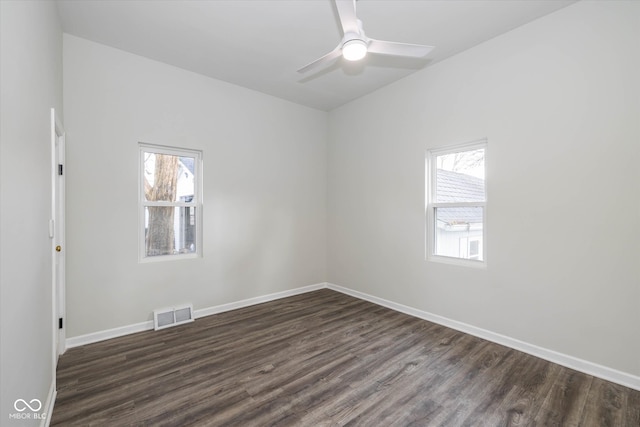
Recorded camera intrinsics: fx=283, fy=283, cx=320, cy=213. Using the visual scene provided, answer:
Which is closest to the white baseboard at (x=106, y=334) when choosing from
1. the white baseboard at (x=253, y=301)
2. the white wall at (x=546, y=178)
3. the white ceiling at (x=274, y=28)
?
the white baseboard at (x=253, y=301)

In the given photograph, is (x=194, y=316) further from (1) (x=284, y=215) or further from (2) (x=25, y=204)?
(2) (x=25, y=204)

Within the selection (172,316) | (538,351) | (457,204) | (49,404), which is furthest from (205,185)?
(538,351)

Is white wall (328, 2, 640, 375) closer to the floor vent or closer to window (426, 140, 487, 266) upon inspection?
window (426, 140, 487, 266)

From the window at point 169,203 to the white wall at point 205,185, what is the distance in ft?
0.42

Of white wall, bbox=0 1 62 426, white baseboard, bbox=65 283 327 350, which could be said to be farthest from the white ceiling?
white baseboard, bbox=65 283 327 350

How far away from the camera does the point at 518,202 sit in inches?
111

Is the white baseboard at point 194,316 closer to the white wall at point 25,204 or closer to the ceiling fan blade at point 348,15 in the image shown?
the white wall at point 25,204

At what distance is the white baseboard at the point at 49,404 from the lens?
69.6 inches

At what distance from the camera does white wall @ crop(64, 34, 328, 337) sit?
2936mm

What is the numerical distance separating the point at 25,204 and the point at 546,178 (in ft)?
12.6

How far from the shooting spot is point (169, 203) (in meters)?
3.53

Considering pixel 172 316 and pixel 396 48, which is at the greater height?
pixel 396 48

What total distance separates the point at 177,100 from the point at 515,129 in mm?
3835

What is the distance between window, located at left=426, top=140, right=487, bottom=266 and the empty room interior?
0.08ft
